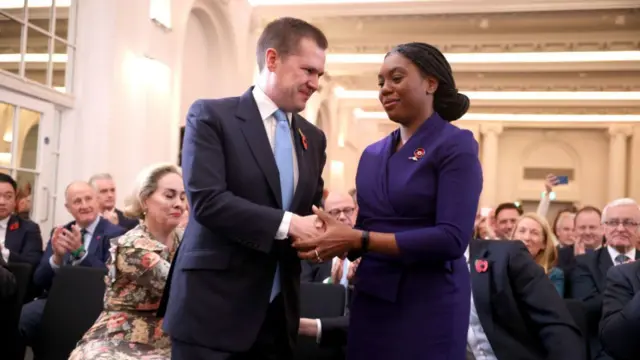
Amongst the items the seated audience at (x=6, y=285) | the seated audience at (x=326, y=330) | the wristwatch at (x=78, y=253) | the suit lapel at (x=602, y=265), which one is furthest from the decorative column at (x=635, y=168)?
the seated audience at (x=6, y=285)

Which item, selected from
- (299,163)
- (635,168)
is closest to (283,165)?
(299,163)

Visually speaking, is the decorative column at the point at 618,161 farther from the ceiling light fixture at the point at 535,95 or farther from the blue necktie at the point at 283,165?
the blue necktie at the point at 283,165

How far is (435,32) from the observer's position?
11.6 metres

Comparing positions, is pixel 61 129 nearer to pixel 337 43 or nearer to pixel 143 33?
pixel 143 33

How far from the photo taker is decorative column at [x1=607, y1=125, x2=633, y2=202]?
19.4 metres

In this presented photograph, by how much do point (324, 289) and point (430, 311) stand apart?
130 centimetres

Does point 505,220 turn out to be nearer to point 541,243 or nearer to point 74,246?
point 541,243

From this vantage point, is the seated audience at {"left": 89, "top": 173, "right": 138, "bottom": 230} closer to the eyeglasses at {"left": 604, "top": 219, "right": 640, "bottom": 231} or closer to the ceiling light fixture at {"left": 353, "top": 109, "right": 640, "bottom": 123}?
the eyeglasses at {"left": 604, "top": 219, "right": 640, "bottom": 231}

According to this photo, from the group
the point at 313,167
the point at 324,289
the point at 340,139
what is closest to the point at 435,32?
the point at 340,139

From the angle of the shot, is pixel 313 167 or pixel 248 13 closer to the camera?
pixel 313 167

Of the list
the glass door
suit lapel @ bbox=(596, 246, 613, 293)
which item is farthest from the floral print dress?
the glass door

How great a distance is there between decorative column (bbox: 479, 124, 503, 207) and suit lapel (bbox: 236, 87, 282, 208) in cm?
1925

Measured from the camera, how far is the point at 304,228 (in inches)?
63.7

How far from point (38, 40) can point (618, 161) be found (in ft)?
58.4
